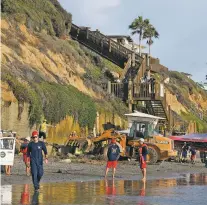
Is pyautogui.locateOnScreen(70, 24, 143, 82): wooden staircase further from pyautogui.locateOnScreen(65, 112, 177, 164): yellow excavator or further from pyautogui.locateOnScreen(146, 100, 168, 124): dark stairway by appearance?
pyautogui.locateOnScreen(65, 112, 177, 164): yellow excavator

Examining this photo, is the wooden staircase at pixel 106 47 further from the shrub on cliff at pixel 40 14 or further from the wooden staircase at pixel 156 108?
the wooden staircase at pixel 156 108

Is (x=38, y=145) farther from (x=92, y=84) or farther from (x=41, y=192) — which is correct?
(x=92, y=84)

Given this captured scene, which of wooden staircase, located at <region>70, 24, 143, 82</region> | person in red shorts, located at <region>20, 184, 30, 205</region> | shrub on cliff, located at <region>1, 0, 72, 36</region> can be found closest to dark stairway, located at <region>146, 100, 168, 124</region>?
wooden staircase, located at <region>70, 24, 143, 82</region>

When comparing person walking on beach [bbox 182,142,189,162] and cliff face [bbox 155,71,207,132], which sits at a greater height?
cliff face [bbox 155,71,207,132]

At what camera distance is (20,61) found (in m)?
42.9

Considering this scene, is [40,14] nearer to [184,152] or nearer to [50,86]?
[50,86]

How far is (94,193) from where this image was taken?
666 inches

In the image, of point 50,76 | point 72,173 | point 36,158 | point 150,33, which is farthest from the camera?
point 150,33

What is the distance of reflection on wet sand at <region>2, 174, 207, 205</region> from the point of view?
1489 cm

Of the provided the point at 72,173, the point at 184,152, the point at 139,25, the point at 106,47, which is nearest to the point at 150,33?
the point at 139,25

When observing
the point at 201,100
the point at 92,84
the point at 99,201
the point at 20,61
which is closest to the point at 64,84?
the point at 20,61

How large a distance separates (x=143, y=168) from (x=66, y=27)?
40.7m

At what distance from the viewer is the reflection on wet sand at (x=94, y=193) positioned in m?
14.9

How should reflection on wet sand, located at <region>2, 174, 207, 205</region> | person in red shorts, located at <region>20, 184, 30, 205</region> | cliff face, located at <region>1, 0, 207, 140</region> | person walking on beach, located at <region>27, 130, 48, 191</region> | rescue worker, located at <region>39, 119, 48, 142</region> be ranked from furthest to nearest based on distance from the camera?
1. cliff face, located at <region>1, 0, 207, 140</region>
2. rescue worker, located at <region>39, 119, 48, 142</region>
3. person walking on beach, located at <region>27, 130, 48, 191</region>
4. reflection on wet sand, located at <region>2, 174, 207, 205</region>
5. person in red shorts, located at <region>20, 184, 30, 205</region>
